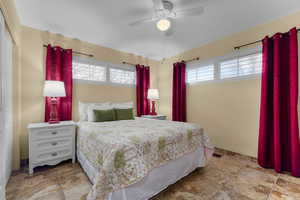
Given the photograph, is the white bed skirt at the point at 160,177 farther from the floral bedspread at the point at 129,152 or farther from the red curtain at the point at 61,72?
the red curtain at the point at 61,72

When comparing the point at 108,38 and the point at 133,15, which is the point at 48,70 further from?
the point at 133,15

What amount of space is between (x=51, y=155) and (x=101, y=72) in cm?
203

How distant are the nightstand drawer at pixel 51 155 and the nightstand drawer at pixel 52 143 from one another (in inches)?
2.6

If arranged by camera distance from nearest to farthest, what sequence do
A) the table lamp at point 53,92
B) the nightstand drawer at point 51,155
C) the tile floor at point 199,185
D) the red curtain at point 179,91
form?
1. the tile floor at point 199,185
2. the nightstand drawer at point 51,155
3. the table lamp at point 53,92
4. the red curtain at point 179,91

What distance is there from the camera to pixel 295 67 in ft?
6.70

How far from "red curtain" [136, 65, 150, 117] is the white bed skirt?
2.15 meters

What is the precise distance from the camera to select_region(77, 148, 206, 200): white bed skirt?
1.38 metres

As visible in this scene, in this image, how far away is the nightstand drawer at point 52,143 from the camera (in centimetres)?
211

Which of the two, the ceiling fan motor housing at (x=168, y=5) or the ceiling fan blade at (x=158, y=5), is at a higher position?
the ceiling fan blade at (x=158, y=5)

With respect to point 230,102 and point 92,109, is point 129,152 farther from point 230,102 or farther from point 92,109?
point 230,102

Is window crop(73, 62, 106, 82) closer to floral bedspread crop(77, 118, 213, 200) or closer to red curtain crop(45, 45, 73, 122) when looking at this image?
red curtain crop(45, 45, 73, 122)

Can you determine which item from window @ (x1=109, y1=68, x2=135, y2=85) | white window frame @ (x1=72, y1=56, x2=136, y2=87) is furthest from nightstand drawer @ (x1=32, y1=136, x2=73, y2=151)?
window @ (x1=109, y1=68, x2=135, y2=85)

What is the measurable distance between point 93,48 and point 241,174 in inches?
150

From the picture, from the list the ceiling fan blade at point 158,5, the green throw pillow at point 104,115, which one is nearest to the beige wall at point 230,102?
the ceiling fan blade at point 158,5
